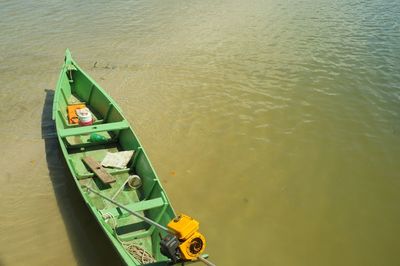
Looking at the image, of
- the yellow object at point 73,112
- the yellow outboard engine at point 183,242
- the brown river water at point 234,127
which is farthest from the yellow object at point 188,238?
the yellow object at point 73,112

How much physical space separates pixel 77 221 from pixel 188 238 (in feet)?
13.8

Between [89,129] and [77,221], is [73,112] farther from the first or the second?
[77,221]

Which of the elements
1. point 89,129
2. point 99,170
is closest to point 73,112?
A: point 89,129

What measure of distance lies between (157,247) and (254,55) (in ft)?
37.9

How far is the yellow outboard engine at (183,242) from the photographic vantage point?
5242 millimetres

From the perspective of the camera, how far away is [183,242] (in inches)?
207

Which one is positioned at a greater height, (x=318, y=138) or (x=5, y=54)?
(x=5, y=54)

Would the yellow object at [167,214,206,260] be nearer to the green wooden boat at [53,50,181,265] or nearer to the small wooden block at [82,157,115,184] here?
the green wooden boat at [53,50,181,265]

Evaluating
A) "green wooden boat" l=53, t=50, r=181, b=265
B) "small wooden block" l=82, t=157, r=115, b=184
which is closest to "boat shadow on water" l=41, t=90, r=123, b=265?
"green wooden boat" l=53, t=50, r=181, b=265

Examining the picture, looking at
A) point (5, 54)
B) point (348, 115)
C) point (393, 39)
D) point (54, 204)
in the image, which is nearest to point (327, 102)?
point (348, 115)

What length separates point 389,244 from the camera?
26.4 ft

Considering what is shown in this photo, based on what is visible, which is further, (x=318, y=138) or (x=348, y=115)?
(x=348, y=115)

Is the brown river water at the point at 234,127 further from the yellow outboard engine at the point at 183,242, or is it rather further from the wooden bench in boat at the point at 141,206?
the yellow outboard engine at the point at 183,242

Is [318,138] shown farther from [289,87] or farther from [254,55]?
[254,55]
